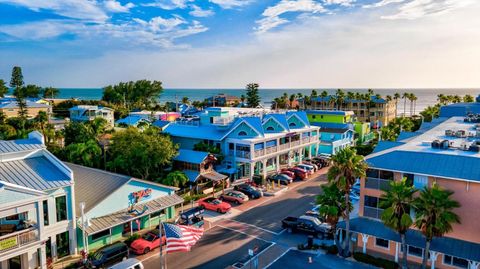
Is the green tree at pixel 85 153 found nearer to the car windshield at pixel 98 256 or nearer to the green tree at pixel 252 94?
the car windshield at pixel 98 256

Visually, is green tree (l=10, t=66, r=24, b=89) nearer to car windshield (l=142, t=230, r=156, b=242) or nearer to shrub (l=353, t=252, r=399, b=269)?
car windshield (l=142, t=230, r=156, b=242)

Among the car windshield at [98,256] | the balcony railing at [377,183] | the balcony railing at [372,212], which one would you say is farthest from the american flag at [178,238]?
the balcony railing at [377,183]

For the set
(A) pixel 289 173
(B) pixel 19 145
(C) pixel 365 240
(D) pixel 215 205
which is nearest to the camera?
(B) pixel 19 145

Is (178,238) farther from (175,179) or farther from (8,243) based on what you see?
(175,179)

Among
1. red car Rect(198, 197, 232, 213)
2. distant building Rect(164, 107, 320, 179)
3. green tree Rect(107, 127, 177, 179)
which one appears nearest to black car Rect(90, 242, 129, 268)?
red car Rect(198, 197, 232, 213)

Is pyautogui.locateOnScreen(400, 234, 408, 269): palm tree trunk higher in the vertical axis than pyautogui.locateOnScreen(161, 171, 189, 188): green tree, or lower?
lower

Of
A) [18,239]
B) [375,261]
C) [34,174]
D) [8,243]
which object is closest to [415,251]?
[375,261]
